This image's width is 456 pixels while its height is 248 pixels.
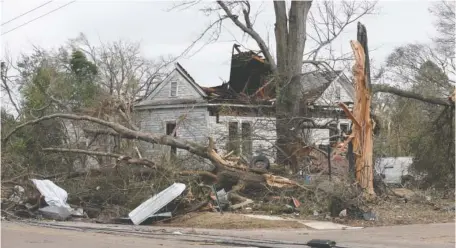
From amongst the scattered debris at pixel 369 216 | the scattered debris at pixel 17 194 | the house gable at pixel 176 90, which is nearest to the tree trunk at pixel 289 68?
the scattered debris at pixel 369 216

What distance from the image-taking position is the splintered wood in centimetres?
1722

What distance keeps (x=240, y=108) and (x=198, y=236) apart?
15141mm

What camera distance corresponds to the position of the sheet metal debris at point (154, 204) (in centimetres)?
1466

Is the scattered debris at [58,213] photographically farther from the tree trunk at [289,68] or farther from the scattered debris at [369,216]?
the scattered debris at [369,216]

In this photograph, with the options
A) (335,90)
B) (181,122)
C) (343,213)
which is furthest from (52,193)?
(335,90)

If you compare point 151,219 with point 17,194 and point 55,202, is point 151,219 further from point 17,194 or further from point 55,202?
point 17,194

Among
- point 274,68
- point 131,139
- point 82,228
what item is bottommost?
point 82,228

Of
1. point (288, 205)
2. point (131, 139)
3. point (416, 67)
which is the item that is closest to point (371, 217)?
point (288, 205)

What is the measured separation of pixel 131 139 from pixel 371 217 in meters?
8.37

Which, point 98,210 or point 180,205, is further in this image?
point 98,210

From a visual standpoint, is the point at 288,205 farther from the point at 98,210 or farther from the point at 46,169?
the point at 46,169

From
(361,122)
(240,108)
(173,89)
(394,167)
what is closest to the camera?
(361,122)

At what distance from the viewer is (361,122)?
17.4 m

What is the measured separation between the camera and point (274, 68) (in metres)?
24.7
